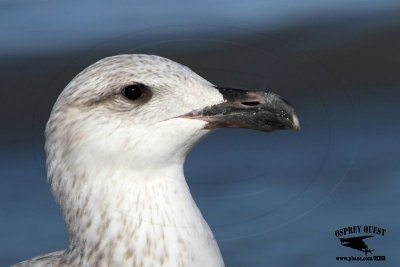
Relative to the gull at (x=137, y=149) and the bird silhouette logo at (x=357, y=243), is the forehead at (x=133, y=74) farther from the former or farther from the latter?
the bird silhouette logo at (x=357, y=243)

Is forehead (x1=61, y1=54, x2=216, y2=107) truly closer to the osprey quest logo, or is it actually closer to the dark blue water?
the dark blue water

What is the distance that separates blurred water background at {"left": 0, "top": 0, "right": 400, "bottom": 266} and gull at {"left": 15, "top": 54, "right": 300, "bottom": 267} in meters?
2.74

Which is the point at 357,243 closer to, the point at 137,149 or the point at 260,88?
the point at 260,88

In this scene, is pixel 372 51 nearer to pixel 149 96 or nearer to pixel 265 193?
pixel 265 193

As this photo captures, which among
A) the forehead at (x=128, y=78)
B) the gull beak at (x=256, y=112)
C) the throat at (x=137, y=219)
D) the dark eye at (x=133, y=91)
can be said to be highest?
the forehead at (x=128, y=78)

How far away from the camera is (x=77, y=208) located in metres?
5.77

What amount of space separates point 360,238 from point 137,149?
3.71m

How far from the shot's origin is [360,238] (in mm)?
8984

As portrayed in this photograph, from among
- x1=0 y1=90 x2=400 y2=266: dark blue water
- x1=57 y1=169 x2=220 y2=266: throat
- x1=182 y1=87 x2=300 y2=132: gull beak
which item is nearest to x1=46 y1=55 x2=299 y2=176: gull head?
x1=182 y1=87 x2=300 y2=132: gull beak

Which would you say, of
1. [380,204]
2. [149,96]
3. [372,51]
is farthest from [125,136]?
[372,51]

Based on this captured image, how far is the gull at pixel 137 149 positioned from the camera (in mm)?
5641

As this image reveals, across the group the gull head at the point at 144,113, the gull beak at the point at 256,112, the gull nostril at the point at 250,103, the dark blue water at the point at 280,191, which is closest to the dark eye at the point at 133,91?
the gull head at the point at 144,113

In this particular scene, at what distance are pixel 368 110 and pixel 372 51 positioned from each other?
1.21 meters

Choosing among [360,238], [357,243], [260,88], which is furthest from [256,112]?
[260,88]
